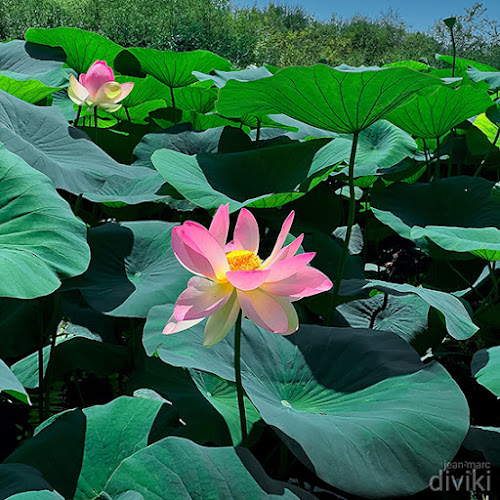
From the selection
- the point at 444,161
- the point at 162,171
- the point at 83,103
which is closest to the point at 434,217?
the point at 444,161

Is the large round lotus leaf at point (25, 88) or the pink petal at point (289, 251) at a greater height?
the large round lotus leaf at point (25, 88)

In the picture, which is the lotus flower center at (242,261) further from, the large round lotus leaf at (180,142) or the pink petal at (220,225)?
the large round lotus leaf at (180,142)

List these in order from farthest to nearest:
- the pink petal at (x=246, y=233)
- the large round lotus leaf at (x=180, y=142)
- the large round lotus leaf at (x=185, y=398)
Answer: the large round lotus leaf at (x=180, y=142) → the large round lotus leaf at (x=185, y=398) → the pink petal at (x=246, y=233)

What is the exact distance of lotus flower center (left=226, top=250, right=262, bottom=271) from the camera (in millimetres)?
561

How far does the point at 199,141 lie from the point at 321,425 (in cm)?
100

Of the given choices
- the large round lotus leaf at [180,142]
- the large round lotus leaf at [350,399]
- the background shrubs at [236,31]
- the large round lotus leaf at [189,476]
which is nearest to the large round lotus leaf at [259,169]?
the large round lotus leaf at [180,142]

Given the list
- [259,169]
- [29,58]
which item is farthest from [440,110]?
[29,58]

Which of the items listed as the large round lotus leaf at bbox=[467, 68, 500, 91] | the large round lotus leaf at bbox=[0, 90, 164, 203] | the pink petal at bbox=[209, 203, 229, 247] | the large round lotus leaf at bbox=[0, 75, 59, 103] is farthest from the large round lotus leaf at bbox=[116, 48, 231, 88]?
the pink petal at bbox=[209, 203, 229, 247]

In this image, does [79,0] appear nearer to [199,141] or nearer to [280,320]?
[199,141]

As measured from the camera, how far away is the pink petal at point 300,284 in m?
0.54

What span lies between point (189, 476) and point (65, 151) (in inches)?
31.8

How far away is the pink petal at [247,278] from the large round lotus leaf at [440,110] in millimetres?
809

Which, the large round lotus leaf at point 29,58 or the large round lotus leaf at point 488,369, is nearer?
the large round lotus leaf at point 488,369

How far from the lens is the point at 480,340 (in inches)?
51.4
